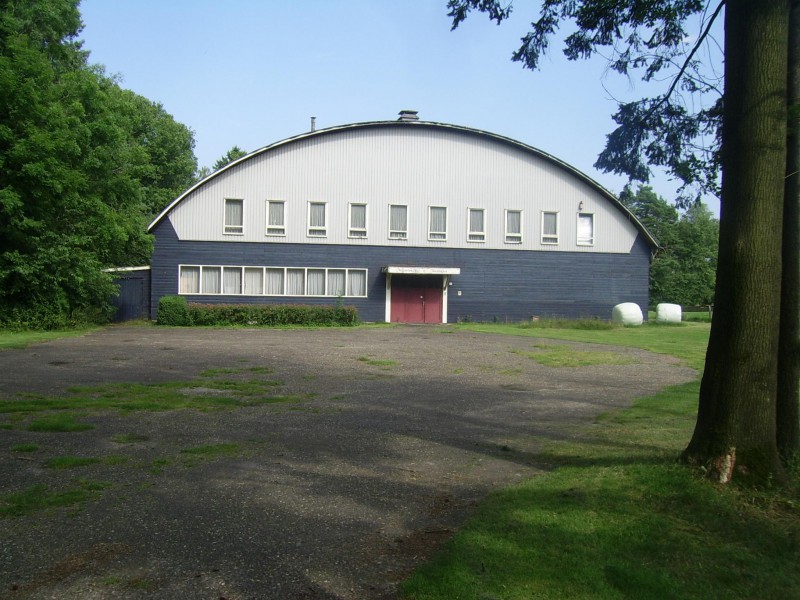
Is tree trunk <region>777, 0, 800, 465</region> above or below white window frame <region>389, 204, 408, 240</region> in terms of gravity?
below

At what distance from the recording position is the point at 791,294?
6.74 meters

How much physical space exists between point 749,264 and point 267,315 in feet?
91.7

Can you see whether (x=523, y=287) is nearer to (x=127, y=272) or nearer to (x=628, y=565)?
(x=127, y=272)

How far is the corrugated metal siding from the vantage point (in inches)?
1398

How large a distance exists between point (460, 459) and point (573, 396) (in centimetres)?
572

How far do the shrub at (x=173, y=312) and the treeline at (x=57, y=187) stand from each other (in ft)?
7.56

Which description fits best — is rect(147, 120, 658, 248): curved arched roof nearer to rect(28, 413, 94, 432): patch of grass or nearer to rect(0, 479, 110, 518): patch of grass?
rect(28, 413, 94, 432): patch of grass

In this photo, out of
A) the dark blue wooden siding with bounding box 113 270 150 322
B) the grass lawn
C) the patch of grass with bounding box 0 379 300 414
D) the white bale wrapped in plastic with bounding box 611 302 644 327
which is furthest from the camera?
the white bale wrapped in plastic with bounding box 611 302 644 327

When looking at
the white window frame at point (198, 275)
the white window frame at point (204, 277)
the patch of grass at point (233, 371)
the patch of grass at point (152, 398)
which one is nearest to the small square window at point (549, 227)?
the white window frame at point (204, 277)

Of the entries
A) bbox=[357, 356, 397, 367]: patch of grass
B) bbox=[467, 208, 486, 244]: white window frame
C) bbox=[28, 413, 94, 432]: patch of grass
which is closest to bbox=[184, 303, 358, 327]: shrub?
bbox=[467, 208, 486, 244]: white window frame

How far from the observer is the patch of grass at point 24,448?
7705 mm

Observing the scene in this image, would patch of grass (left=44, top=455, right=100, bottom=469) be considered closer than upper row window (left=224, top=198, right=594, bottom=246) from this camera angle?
Yes

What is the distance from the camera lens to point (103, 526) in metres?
5.43

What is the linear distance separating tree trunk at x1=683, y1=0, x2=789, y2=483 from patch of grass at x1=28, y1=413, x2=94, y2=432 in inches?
273
